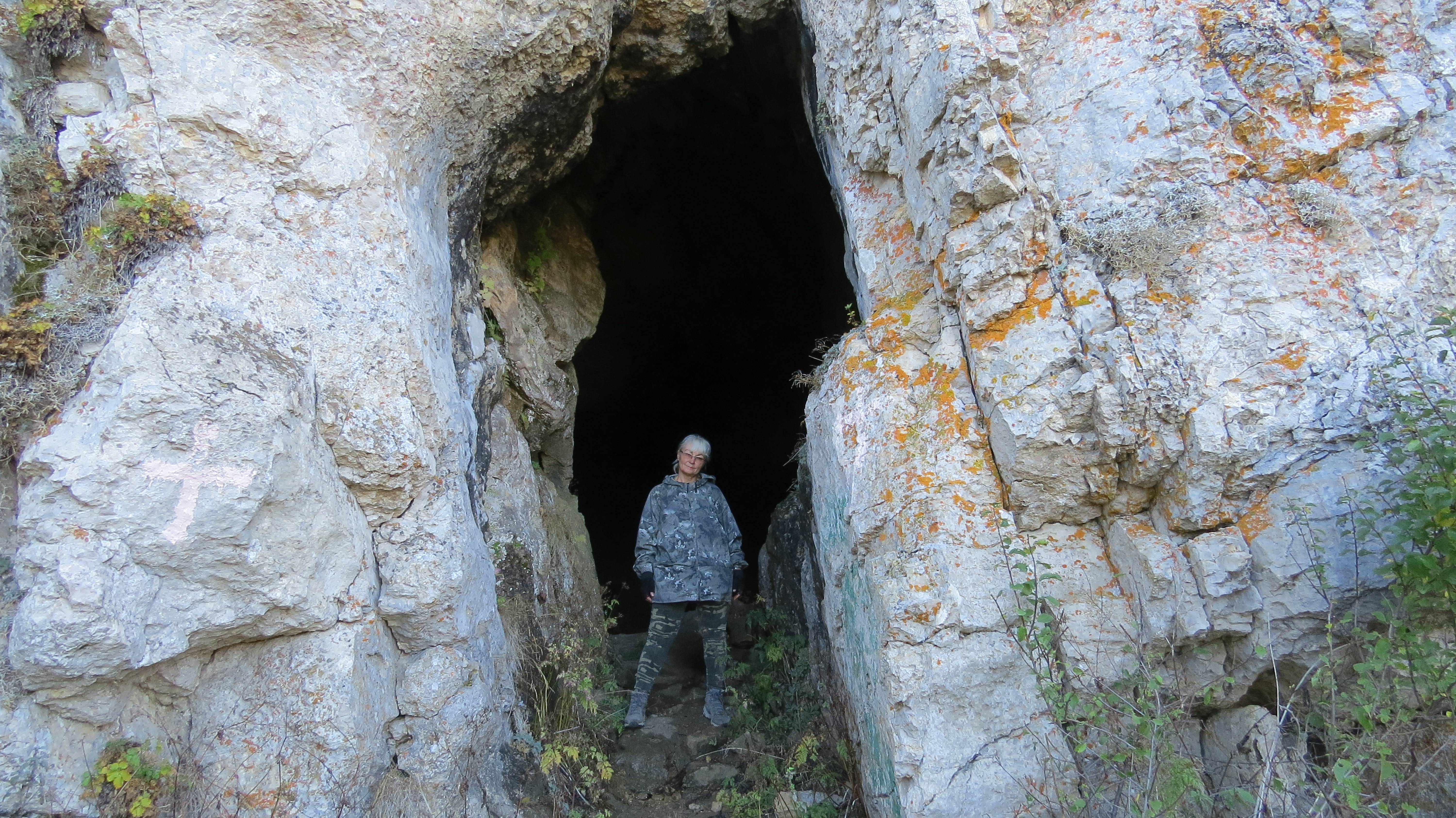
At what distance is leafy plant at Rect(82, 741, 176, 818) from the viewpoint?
2.57m

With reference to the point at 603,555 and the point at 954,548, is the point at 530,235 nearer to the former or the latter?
the point at 954,548

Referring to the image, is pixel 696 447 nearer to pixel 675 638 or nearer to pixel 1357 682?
pixel 675 638

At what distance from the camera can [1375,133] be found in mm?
3109

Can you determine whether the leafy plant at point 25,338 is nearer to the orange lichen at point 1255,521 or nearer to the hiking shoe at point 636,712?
the hiking shoe at point 636,712

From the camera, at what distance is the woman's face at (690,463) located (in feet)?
15.6

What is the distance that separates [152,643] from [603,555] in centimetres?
655

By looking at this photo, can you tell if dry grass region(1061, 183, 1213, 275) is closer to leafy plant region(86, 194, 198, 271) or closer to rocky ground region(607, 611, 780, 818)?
rocky ground region(607, 611, 780, 818)

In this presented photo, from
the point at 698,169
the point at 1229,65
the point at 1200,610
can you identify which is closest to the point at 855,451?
the point at 1200,610

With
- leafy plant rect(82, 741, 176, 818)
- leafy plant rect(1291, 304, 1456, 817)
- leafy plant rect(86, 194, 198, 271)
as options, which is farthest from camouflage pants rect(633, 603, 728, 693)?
leafy plant rect(86, 194, 198, 271)

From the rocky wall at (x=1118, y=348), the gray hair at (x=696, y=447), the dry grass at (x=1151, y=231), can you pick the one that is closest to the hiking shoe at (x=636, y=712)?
the gray hair at (x=696, y=447)

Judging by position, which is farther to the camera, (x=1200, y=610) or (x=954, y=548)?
(x=954, y=548)

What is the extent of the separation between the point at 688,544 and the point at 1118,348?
2.61 m

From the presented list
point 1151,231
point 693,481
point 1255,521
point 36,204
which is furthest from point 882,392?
point 36,204

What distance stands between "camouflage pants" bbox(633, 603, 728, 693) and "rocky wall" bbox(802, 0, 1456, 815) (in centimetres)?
126
